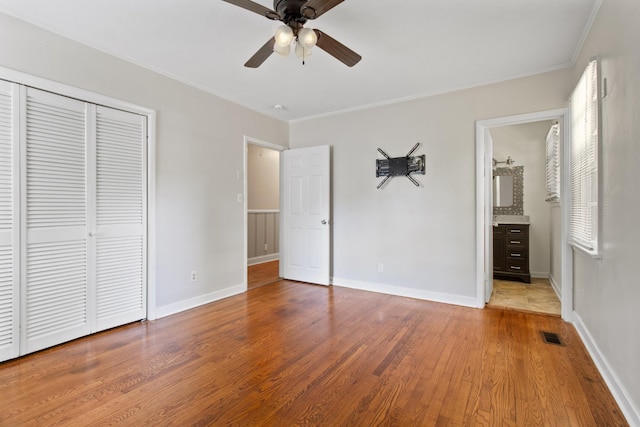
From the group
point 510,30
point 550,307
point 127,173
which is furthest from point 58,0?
point 550,307

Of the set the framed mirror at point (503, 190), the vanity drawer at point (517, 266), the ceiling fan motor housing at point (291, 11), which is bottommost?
the vanity drawer at point (517, 266)

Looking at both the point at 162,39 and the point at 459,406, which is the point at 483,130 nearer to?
the point at 459,406

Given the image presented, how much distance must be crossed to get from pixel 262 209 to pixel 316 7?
495cm

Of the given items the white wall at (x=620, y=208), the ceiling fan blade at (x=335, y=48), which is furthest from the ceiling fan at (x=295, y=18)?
the white wall at (x=620, y=208)

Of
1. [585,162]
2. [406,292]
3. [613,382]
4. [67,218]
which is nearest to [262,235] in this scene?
[406,292]

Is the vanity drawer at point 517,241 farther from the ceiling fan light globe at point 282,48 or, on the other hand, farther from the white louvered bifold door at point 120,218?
the white louvered bifold door at point 120,218

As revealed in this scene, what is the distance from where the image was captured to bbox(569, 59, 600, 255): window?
2176mm

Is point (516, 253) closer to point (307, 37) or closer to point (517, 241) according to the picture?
point (517, 241)

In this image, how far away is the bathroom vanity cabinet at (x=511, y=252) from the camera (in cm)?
457

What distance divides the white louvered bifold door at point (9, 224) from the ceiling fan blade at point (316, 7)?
2.17 m

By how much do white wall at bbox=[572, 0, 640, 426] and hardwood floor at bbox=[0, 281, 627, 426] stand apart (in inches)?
8.0

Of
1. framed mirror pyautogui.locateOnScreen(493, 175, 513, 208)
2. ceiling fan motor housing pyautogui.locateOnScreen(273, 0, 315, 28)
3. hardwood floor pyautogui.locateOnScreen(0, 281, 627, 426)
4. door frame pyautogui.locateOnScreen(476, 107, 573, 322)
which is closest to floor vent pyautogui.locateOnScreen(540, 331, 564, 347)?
hardwood floor pyautogui.locateOnScreen(0, 281, 627, 426)

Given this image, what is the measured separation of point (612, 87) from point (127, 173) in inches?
148

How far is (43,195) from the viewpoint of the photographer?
7.79 feet
